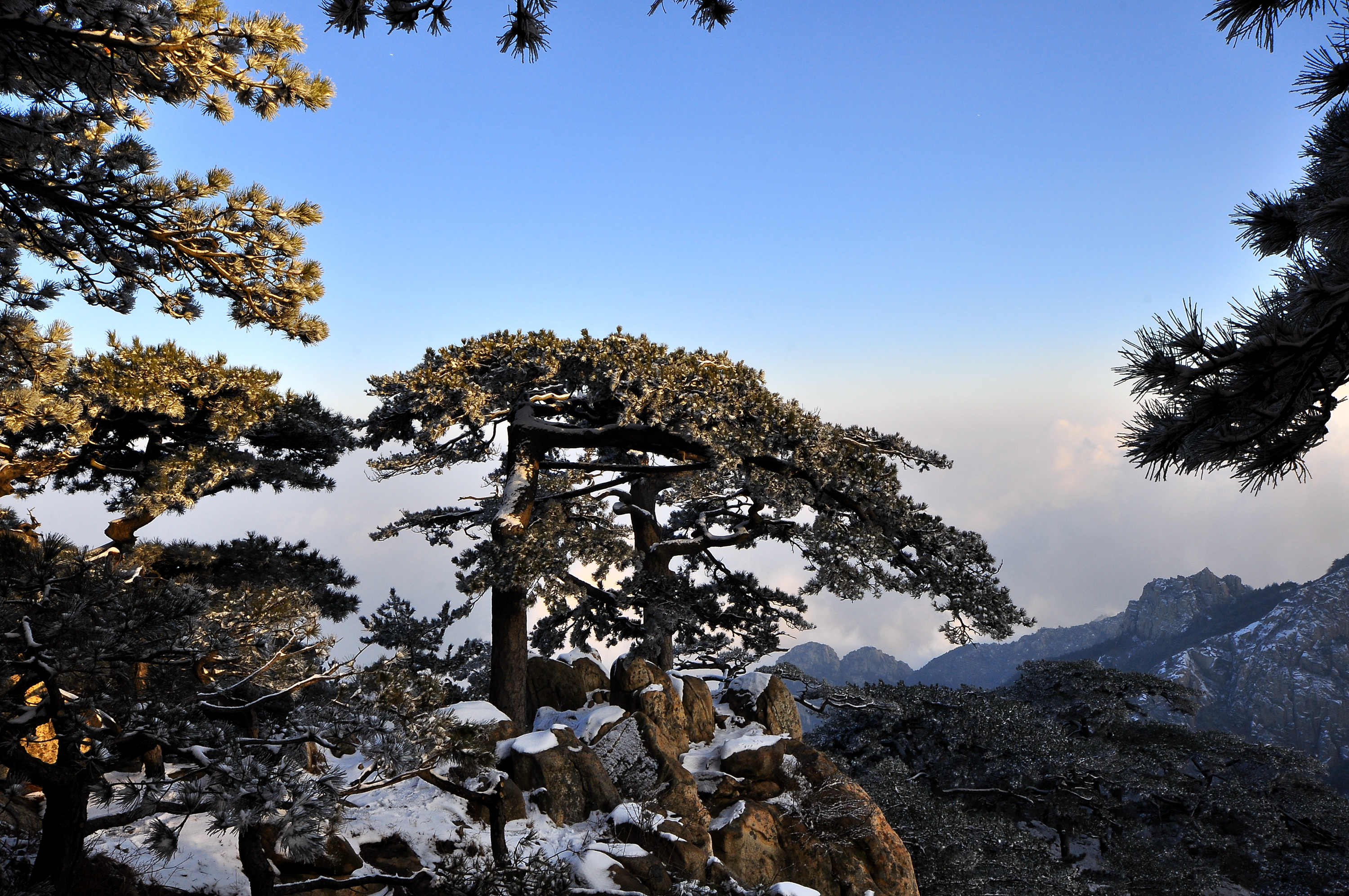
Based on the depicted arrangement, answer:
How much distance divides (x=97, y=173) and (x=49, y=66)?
130cm

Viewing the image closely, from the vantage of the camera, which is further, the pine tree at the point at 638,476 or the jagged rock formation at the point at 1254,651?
the jagged rock formation at the point at 1254,651

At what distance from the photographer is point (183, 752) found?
6.30 m

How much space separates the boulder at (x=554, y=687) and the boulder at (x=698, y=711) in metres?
1.99

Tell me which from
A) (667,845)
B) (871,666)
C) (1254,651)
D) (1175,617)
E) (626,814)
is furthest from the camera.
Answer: (871,666)

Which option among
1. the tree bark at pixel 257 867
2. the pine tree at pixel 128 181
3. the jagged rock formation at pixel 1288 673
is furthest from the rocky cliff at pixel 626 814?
the jagged rock formation at pixel 1288 673

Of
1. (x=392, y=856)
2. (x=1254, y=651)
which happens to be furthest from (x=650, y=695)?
(x=1254, y=651)

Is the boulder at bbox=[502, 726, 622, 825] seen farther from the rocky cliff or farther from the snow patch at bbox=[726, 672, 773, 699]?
the snow patch at bbox=[726, 672, 773, 699]

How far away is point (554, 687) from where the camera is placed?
46.6ft

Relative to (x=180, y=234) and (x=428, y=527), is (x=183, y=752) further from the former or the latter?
(x=428, y=527)

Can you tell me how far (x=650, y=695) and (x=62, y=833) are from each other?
811 cm

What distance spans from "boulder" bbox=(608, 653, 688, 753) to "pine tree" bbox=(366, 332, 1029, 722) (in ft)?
5.96

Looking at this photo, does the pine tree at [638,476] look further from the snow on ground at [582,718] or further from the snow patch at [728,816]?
the snow patch at [728,816]

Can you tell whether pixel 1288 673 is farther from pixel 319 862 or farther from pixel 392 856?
pixel 319 862

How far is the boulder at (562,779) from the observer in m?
10.5
